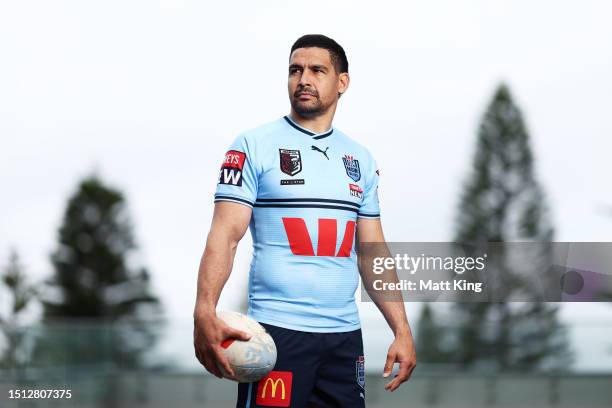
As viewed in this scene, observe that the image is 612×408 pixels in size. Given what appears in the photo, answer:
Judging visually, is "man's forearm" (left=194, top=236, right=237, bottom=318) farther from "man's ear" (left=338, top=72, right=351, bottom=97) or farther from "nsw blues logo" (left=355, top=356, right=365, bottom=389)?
"man's ear" (left=338, top=72, right=351, bottom=97)

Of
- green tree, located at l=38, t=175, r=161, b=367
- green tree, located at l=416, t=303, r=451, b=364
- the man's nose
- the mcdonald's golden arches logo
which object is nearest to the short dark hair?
the man's nose

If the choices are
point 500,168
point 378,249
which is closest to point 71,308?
point 500,168

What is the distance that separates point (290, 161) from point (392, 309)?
3.46 feet

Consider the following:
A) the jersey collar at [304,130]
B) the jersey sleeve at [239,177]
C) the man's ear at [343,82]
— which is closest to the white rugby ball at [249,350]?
the jersey sleeve at [239,177]

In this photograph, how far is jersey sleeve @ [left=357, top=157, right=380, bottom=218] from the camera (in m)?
5.94

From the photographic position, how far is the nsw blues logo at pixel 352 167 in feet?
19.1

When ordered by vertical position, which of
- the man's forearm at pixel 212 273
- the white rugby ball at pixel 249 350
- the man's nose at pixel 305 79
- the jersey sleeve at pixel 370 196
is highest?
the man's nose at pixel 305 79

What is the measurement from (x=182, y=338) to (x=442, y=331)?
7.11m

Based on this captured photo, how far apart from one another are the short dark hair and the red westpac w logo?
0.87m

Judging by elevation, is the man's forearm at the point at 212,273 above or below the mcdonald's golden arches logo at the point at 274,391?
above

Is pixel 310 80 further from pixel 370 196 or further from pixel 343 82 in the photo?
pixel 370 196

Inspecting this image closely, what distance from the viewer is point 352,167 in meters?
5.87

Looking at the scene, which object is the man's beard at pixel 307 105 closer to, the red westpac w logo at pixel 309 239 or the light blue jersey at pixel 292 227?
the light blue jersey at pixel 292 227

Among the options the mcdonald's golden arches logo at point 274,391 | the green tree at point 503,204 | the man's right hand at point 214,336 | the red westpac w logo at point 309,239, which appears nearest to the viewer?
the man's right hand at point 214,336
